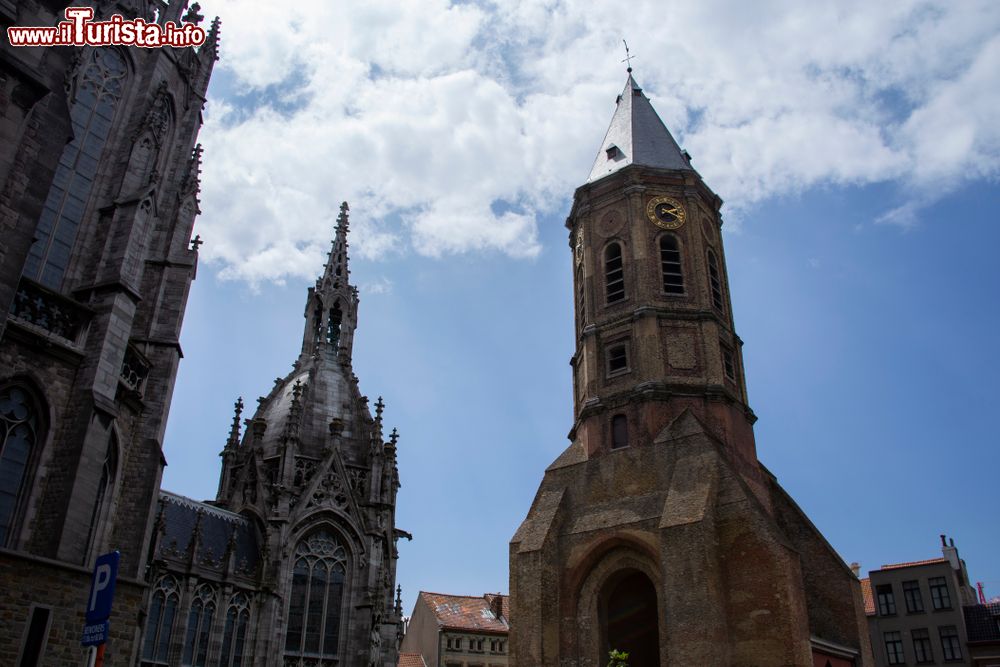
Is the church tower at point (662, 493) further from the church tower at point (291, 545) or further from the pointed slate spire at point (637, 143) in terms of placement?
the church tower at point (291, 545)

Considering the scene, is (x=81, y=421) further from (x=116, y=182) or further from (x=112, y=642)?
(x=116, y=182)

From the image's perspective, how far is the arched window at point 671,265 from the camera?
31.6 m

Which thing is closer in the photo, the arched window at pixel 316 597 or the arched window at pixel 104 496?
the arched window at pixel 104 496

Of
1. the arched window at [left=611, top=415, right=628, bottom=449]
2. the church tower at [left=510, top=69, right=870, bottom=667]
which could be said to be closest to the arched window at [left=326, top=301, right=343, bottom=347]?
the church tower at [left=510, top=69, right=870, bottom=667]

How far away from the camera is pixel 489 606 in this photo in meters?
54.1

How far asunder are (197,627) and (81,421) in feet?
48.6

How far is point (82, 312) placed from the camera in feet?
53.3

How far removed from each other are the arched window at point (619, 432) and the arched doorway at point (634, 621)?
459 cm

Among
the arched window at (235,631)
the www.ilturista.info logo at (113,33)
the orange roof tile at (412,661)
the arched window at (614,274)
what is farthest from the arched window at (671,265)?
the orange roof tile at (412,661)

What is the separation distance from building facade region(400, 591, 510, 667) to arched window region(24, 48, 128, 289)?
37.6 meters

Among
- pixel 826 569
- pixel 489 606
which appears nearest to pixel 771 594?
pixel 826 569

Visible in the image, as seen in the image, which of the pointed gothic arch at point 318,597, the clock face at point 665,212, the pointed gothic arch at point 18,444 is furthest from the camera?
the clock face at point 665,212

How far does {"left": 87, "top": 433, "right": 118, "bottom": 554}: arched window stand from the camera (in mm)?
16422

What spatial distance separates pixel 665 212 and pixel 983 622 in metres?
23.2
